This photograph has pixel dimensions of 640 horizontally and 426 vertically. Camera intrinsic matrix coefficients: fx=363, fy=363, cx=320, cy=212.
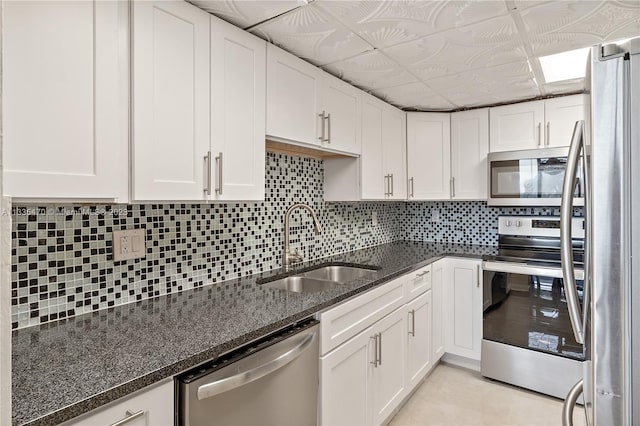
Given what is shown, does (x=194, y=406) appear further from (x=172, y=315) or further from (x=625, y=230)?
(x=625, y=230)

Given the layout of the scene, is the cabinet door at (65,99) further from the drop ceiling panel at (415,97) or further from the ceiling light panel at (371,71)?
the drop ceiling panel at (415,97)

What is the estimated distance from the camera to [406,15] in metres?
1.58

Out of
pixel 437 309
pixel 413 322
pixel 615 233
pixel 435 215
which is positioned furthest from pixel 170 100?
pixel 435 215

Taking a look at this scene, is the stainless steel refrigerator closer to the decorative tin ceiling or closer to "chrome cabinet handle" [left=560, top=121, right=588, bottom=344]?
"chrome cabinet handle" [left=560, top=121, right=588, bottom=344]

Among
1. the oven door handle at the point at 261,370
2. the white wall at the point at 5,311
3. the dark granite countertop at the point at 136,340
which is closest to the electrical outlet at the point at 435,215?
the dark granite countertop at the point at 136,340

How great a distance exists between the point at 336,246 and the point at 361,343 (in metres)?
1.06

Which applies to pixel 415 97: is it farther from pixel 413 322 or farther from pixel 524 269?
Answer: pixel 413 322

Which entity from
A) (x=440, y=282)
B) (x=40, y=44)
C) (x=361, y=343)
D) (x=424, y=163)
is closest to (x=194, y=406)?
(x=361, y=343)

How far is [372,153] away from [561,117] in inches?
55.5

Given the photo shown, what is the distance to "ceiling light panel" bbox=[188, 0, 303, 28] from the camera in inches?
56.9

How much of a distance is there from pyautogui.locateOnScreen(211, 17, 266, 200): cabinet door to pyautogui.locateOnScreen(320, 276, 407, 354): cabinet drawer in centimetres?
64

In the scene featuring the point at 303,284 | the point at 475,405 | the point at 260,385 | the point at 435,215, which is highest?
the point at 435,215

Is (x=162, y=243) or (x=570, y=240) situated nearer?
(x=570, y=240)

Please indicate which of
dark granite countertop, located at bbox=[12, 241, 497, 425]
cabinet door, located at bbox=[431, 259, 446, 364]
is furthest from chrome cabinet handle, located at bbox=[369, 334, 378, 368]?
cabinet door, located at bbox=[431, 259, 446, 364]
